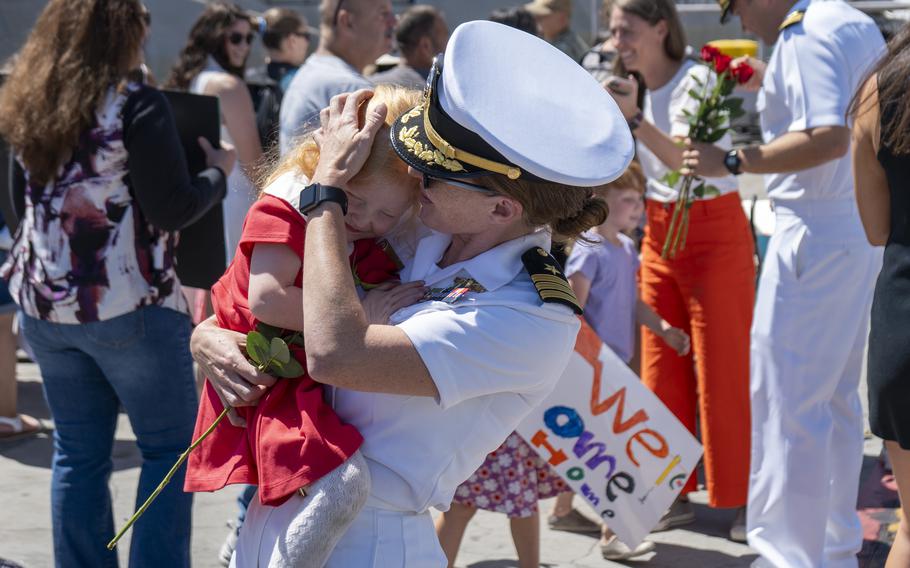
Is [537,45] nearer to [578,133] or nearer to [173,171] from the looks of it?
[578,133]

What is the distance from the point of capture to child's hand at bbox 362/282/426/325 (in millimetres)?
1972

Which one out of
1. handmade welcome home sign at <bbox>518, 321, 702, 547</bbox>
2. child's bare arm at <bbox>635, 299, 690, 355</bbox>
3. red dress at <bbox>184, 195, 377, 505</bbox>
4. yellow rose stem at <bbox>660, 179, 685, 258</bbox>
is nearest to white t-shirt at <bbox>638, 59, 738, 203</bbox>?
yellow rose stem at <bbox>660, 179, 685, 258</bbox>

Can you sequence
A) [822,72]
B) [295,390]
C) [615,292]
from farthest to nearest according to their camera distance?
[615,292]
[822,72]
[295,390]

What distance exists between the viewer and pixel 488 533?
4562 mm

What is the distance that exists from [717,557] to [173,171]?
Answer: 2.48 m

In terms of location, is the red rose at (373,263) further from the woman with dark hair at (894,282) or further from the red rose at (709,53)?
the red rose at (709,53)

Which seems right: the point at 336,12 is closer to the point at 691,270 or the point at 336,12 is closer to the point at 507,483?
the point at 691,270

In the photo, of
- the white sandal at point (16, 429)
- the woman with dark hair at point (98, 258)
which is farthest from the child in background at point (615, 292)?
the white sandal at point (16, 429)

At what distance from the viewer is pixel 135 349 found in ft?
11.0

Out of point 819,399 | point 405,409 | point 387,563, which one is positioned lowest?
point 819,399

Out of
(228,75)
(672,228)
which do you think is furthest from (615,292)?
(228,75)

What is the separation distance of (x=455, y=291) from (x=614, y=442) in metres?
2.14

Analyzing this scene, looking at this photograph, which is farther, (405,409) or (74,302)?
(74,302)

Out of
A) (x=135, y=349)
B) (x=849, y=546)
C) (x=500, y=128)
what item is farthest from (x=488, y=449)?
(x=849, y=546)
